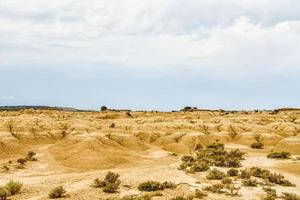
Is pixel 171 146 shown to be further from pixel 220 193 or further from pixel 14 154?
pixel 220 193

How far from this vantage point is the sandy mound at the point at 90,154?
45.7 meters

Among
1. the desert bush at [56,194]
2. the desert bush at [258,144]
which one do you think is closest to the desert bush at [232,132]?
the desert bush at [258,144]

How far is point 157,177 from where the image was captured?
28547mm

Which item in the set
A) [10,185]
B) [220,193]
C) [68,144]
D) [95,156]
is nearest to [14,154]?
[68,144]

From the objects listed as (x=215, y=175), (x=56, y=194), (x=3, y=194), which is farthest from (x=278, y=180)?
(x=3, y=194)

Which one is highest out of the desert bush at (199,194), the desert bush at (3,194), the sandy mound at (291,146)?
the sandy mound at (291,146)

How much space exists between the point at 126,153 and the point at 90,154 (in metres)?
6.92

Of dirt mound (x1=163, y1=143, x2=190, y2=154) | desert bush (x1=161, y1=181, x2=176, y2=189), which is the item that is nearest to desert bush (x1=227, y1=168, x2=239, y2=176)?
desert bush (x1=161, y1=181, x2=176, y2=189)

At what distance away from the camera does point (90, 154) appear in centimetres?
4900

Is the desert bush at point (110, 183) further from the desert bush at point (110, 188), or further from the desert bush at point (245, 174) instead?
the desert bush at point (245, 174)

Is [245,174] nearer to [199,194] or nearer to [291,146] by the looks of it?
[199,194]

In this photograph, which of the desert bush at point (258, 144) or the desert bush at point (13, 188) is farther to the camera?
the desert bush at point (258, 144)

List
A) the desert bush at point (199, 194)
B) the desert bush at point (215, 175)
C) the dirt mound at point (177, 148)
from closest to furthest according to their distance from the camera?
1. the desert bush at point (199, 194)
2. the desert bush at point (215, 175)
3. the dirt mound at point (177, 148)

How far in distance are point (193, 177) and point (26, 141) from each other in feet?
134
